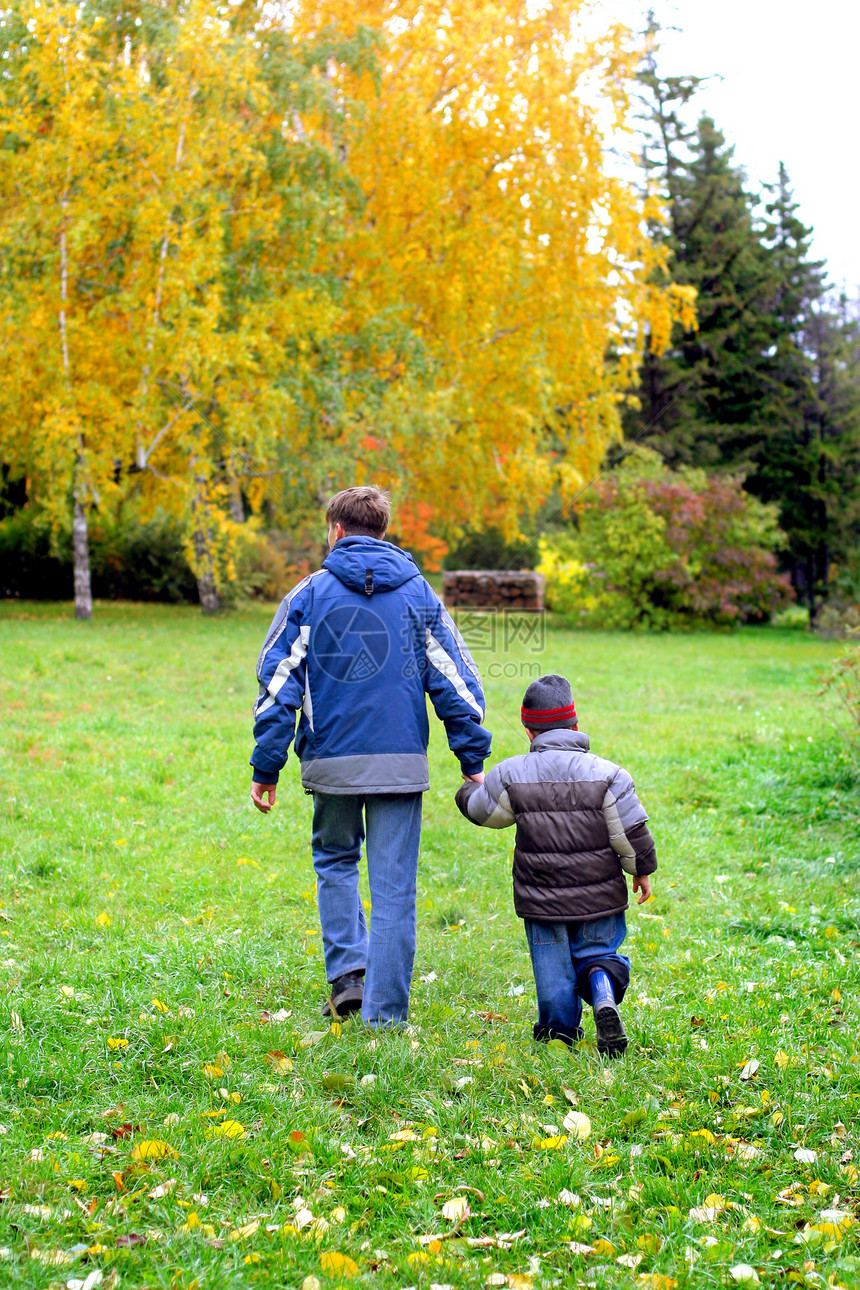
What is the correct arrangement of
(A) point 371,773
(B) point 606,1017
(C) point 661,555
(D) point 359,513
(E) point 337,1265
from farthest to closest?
(C) point 661,555, (D) point 359,513, (A) point 371,773, (B) point 606,1017, (E) point 337,1265

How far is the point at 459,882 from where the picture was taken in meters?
5.95

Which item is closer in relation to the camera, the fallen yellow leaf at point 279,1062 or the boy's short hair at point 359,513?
the fallen yellow leaf at point 279,1062

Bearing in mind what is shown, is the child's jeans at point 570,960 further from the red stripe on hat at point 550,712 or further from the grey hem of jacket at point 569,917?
the red stripe on hat at point 550,712

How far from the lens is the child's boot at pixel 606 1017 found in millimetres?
3527

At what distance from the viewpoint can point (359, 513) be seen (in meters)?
3.87

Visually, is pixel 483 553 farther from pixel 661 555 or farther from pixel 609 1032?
pixel 609 1032

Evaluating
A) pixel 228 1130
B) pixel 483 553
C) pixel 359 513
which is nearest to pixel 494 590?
pixel 483 553

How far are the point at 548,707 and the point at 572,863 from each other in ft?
1.78

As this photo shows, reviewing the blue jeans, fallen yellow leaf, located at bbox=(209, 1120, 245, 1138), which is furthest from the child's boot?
fallen yellow leaf, located at bbox=(209, 1120, 245, 1138)

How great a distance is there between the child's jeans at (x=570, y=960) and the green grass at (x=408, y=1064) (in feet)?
0.52

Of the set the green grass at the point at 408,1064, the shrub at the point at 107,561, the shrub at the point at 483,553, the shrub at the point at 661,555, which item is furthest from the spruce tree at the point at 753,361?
the green grass at the point at 408,1064

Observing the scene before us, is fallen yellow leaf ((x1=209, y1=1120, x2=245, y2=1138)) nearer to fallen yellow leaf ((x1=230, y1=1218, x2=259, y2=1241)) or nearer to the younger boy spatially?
fallen yellow leaf ((x1=230, y1=1218, x2=259, y2=1241))

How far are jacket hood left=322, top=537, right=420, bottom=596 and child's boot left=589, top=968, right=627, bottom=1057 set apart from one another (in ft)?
4.91

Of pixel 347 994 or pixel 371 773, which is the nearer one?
pixel 371 773
